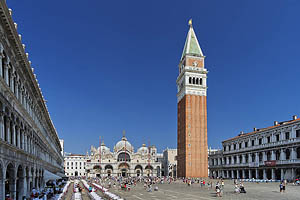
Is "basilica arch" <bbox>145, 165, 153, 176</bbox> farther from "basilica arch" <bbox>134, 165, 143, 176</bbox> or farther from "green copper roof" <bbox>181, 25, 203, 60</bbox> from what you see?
"green copper roof" <bbox>181, 25, 203, 60</bbox>

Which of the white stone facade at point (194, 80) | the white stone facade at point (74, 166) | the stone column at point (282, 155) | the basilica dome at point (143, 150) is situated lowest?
the white stone facade at point (74, 166)

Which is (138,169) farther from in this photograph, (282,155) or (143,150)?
(282,155)

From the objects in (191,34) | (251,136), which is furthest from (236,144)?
(191,34)

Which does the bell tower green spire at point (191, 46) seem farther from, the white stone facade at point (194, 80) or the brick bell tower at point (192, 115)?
the white stone facade at point (194, 80)

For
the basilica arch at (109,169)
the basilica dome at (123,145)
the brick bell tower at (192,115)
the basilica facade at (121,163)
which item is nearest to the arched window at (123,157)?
the basilica facade at (121,163)

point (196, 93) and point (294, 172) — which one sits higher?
point (196, 93)

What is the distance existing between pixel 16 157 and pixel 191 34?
82.6 m

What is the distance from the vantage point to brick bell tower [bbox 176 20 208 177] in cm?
8250

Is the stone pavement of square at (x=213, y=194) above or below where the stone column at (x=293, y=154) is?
below

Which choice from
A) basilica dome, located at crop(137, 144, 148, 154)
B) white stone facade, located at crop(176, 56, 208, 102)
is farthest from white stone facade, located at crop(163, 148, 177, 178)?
white stone facade, located at crop(176, 56, 208, 102)

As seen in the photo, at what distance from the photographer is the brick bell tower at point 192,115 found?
271 feet

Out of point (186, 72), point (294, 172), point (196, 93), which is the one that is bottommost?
point (294, 172)

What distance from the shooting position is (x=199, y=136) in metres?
84.6

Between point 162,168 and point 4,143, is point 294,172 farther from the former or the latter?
point 162,168
